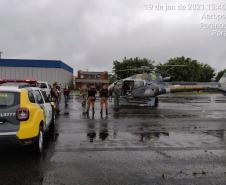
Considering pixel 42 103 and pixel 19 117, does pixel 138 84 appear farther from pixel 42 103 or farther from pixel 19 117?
pixel 19 117

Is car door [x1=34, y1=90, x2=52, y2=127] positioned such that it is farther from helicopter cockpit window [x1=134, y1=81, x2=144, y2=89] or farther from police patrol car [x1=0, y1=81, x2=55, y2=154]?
helicopter cockpit window [x1=134, y1=81, x2=144, y2=89]

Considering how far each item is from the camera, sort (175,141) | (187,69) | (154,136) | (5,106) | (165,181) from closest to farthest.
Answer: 1. (165,181)
2. (5,106)
3. (175,141)
4. (154,136)
5. (187,69)

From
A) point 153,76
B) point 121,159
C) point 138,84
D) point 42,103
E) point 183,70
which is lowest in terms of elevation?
point 121,159

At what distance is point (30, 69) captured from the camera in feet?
251

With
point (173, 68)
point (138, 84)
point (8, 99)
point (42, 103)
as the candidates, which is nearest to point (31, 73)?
point (173, 68)

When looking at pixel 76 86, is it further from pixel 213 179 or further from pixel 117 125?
pixel 213 179

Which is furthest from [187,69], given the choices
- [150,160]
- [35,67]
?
[150,160]

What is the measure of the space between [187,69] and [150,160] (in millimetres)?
69273

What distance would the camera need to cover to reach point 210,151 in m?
7.98

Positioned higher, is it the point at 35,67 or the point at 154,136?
the point at 35,67

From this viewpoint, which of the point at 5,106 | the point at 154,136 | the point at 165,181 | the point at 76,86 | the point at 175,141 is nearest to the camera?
the point at 165,181

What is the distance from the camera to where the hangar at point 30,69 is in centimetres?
7525

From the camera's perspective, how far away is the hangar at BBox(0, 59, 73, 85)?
75.2m

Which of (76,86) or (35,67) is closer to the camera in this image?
(35,67)
